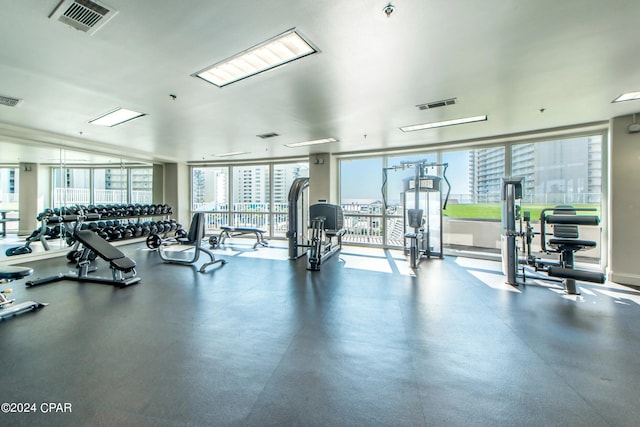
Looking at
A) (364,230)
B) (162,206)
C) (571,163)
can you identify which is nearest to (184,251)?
(162,206)

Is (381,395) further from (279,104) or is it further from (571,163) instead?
(571,163)

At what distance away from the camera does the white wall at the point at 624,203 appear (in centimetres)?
396

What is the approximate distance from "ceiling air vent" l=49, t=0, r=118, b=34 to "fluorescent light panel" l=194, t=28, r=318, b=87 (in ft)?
2.94

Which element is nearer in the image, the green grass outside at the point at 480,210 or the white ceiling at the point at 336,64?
the white ceiling at the point at 336,64

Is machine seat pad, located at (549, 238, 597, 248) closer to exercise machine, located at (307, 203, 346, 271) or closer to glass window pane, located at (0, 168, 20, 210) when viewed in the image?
exercise machine, located at (307, 203, 346, 271)

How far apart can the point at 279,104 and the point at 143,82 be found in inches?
65.1

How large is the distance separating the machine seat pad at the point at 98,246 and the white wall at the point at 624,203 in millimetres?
7858

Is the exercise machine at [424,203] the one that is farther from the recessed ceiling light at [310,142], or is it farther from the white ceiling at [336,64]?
the recessed ceiling light at [310,142]

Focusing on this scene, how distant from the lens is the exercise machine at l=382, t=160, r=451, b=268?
210 inches

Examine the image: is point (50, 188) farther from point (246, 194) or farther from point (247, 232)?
point (247, 232)

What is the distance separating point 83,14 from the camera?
1.92 metres

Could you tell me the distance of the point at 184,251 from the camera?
666cm

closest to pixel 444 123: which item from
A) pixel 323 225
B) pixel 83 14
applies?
pixel 323 225

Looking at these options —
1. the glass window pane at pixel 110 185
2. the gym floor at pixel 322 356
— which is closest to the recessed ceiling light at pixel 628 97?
the gym floor at pixel 322 356
